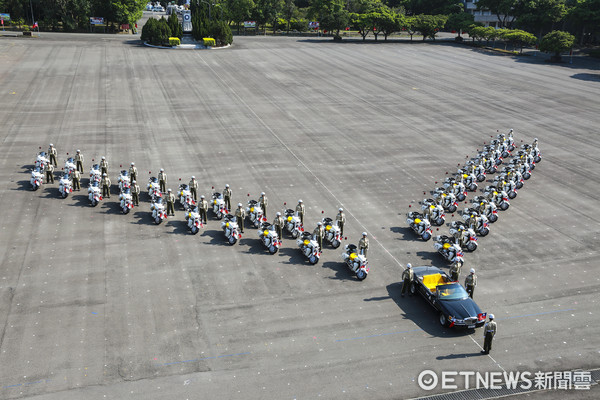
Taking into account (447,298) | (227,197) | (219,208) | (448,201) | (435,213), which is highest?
(227,197)

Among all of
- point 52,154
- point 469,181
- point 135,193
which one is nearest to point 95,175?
point 135,193

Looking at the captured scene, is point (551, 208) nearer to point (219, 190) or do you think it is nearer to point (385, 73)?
point (219, 190)

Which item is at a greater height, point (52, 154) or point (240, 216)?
point (52, 154)

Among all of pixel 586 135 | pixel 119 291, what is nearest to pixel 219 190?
pixel 119 291

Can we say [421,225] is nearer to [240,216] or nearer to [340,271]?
[340,271]

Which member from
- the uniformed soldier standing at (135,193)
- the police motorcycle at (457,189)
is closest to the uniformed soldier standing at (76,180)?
the uniformed soldier standing at (135,193)

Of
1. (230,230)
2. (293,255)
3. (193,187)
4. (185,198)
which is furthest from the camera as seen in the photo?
(193,187)

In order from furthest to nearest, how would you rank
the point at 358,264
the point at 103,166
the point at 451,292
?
the point at 103,166 < the point at 358,264 < the point at 451,292

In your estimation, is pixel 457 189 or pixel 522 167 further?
pixel 522 167
